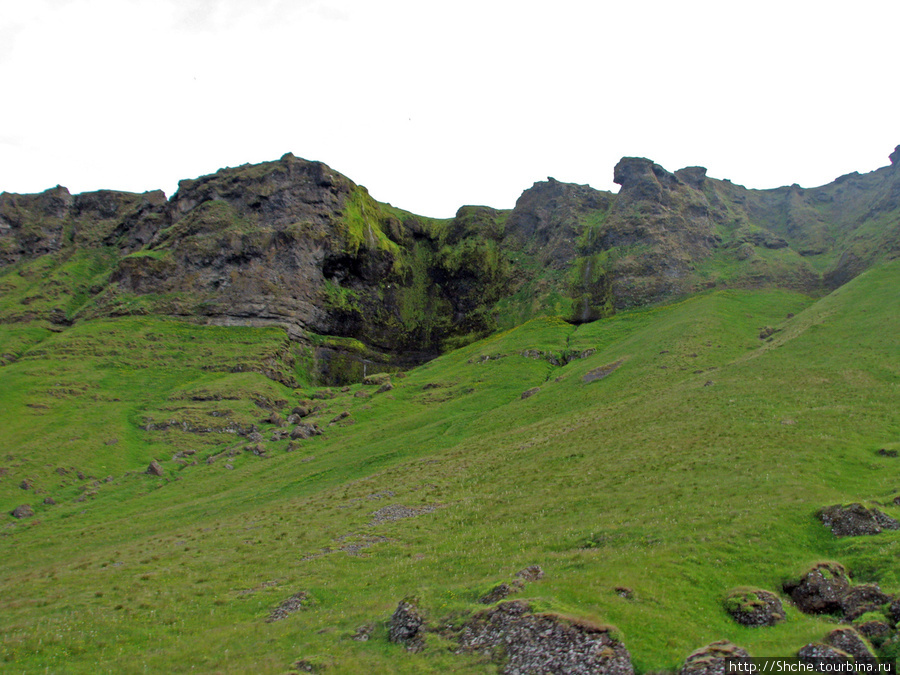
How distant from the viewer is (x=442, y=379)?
9819cm

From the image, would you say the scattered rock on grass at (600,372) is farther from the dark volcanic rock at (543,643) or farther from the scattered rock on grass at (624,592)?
the dark volcanic rock at (543,643)

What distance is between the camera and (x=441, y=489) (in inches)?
1804

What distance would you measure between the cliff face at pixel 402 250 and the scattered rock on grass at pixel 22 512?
64311 mm

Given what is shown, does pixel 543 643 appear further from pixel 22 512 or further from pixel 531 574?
pixel 22 512

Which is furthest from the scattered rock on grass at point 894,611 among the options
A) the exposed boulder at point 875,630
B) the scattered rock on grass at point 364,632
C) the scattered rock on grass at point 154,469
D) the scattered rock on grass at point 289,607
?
the scattered rock on grass at point 154,469

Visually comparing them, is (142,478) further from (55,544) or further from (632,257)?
(632,257)

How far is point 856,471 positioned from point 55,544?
6224 cm

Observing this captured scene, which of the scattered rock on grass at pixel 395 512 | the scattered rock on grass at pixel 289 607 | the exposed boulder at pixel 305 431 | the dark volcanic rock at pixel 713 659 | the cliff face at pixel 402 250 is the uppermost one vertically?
the cliff face at pixel 402 250

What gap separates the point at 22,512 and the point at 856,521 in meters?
71.2

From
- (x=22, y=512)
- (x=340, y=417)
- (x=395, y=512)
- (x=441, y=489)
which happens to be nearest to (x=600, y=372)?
(x=340, y=417)

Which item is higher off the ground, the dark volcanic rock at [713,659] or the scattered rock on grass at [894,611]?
the dark volcanic rock at [713,659]

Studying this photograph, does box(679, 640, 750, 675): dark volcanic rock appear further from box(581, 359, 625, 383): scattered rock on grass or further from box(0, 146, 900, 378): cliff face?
box(0, 146, 900, 378): cliff face

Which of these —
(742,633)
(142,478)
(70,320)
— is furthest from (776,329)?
(70,320)

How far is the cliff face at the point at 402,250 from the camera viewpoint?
121938mm
